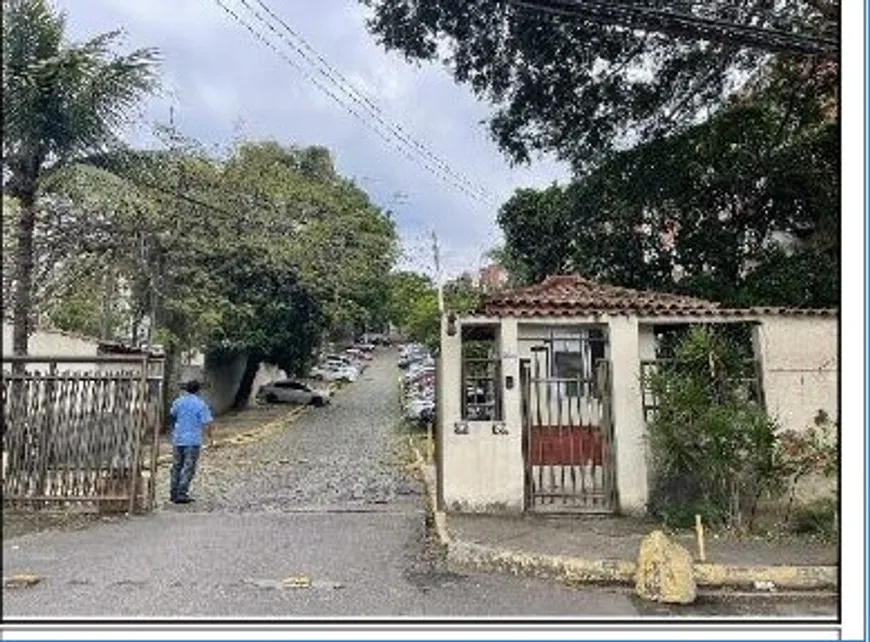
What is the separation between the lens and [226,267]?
22359 mm

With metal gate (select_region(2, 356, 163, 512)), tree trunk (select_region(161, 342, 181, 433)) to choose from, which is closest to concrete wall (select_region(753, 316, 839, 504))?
metal gate (select_region(2, 356, 163, 512))

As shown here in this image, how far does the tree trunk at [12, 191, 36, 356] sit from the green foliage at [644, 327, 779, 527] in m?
6.31

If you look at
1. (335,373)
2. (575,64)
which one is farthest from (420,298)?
(575,64)

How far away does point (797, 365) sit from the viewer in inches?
360

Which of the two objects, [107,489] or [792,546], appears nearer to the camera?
[792,546]

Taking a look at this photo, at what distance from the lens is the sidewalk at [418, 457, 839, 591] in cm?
696

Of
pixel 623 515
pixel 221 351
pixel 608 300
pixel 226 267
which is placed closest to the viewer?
pixel 623 515

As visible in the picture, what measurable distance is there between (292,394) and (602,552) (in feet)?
85.1

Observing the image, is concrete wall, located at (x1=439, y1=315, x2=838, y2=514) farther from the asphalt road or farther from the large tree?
the large tree

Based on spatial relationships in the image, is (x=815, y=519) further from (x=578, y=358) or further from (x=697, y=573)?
(x=578, y=358)

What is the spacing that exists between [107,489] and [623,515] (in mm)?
4747

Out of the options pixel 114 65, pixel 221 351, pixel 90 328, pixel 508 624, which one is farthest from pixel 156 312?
pixel 508 624

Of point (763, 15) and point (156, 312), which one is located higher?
point (763, 15)

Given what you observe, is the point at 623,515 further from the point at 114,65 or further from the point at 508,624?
the point at 114,65
